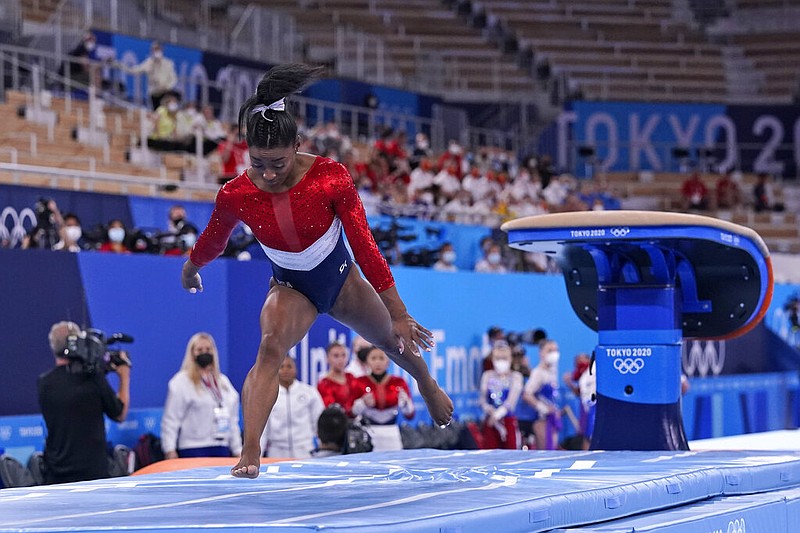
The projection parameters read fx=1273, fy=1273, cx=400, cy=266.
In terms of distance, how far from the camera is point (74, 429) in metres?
6.79

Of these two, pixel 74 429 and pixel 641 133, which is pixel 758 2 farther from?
pixel 74 429

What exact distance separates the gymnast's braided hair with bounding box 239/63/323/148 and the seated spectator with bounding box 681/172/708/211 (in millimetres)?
16708

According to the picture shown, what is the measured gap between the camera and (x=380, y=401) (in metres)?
8.13

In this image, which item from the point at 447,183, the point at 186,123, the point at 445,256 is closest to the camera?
the point at 445,256

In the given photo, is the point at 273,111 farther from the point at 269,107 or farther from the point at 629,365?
the point at 629,365

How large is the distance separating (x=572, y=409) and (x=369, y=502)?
7990 millimetres

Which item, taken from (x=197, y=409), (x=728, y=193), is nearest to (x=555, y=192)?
(x=728, y=193)

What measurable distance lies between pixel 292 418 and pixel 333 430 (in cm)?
54

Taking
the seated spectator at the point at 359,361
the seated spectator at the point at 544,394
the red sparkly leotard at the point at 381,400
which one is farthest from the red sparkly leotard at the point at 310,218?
the seated spectator at the point at 544,394

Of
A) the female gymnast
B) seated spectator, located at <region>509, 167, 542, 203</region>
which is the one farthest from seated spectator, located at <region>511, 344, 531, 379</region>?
the female gymnast

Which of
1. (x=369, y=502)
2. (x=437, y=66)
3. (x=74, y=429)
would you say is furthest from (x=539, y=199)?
(x=369, y=502)

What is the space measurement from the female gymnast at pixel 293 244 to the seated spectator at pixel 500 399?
18.8 feet

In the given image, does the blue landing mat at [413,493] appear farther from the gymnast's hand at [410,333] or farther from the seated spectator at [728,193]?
the seated spectator at [728,193]

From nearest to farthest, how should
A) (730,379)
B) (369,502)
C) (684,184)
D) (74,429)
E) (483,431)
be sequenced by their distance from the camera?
(369,502), (74,429), (483,431), (730,379), (684,184)
